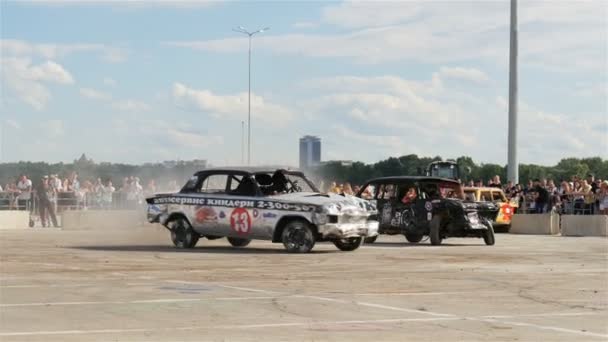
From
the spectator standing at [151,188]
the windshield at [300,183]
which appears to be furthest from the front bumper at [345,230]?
the spectator standing at [151,188]

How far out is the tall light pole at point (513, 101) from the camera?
Answer: 142 ft

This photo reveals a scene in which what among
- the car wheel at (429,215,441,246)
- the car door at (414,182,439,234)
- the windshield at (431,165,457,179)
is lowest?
the car wheel at (429,215,441,246)

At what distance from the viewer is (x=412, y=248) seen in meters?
25.6

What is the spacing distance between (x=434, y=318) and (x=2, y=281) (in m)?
6.70

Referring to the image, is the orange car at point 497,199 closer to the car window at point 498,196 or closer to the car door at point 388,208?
the car window at point 498,196

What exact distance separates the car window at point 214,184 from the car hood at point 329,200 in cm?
139

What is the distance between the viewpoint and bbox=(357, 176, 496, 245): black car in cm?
2659

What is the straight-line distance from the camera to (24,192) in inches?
1679

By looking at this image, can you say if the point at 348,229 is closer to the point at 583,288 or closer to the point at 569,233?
the point at 583,288

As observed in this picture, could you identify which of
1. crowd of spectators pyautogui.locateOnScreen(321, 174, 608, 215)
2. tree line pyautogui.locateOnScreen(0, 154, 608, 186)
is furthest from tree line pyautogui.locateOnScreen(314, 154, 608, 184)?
crowd of spectators pyautogui.locateOnScreen(321, 174, 608, 215)

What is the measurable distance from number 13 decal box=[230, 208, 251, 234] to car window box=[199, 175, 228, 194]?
→ 703 mm

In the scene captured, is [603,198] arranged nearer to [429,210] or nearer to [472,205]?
[472,205]

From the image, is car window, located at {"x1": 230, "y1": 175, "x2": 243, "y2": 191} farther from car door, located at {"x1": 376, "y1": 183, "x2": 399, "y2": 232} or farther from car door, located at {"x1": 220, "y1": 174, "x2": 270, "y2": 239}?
car door, located at {"x1": 376, "y1": 183, "x2": 399, "y2": 232}

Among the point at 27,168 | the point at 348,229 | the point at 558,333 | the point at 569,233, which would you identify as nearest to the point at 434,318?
the point at 558,333
